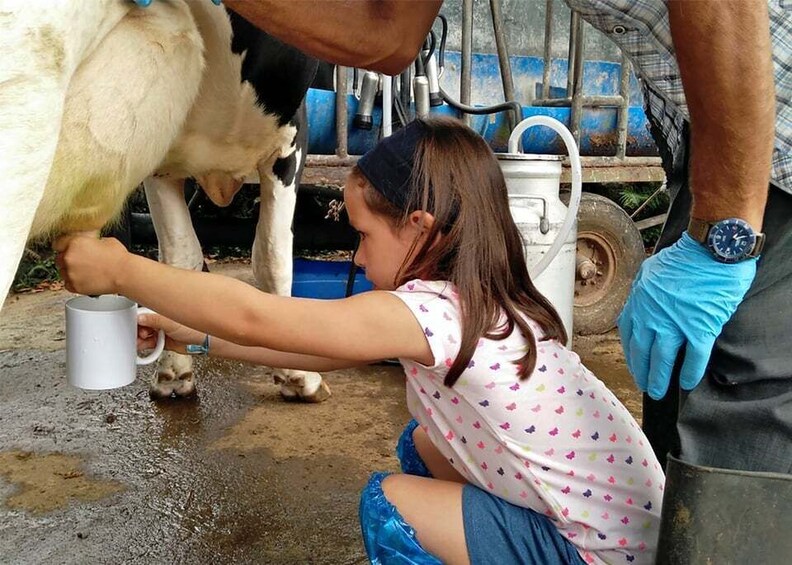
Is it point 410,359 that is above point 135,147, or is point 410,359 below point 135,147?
below

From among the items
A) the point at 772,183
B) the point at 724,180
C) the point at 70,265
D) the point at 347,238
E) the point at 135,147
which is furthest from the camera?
the point at 347,238

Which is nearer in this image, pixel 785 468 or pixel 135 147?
pixel 785 468

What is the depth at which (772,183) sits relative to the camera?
45.7 inches

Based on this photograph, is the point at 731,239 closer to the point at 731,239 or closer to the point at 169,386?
the point at 731,239

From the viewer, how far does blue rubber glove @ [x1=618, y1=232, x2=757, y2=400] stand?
1107 millimetres

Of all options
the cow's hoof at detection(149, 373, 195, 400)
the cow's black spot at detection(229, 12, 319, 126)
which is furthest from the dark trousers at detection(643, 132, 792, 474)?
the cow's hoof at detection(149, 373, 195, 400)

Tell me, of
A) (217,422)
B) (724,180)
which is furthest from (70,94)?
(217,422)

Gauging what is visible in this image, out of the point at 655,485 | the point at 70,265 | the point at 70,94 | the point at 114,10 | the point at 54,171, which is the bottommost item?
the point at 655,485

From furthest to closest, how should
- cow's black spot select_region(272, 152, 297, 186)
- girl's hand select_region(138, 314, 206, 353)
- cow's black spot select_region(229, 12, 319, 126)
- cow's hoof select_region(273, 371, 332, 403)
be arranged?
cow's hoof select_region(273, 371, 332, 403)
cow's black spot select_region(272, 152, 297, 186)
cow's black spot select_region(229, 12, 319, 126)
girl's hand select_region(138, 314, 206, 353)

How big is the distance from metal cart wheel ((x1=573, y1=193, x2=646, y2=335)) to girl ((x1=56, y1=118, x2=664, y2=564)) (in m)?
2.49

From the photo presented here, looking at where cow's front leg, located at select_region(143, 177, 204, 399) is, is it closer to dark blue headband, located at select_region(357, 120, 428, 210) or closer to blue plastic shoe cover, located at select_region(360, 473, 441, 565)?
dark blue headband, located at select_region(357, 120, 428, 210)

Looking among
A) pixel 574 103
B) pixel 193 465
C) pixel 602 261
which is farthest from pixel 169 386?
pixel 574 103

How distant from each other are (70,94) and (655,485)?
3.70ft

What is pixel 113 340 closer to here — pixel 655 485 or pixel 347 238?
pixel 655 485
